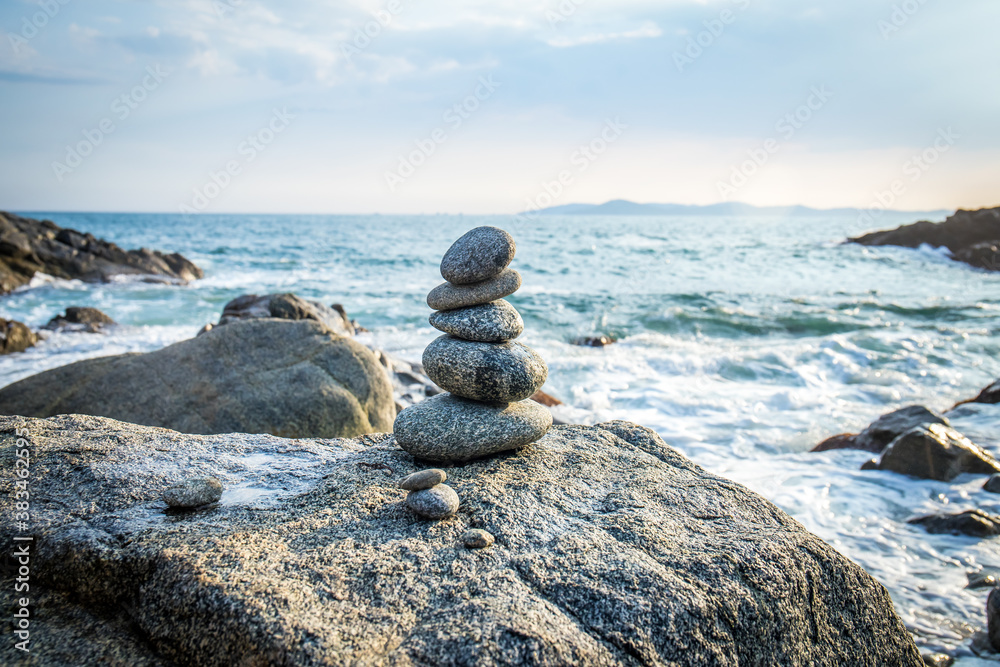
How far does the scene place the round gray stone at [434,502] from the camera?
3.41 meters

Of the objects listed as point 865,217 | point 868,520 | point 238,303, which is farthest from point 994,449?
point 865,217

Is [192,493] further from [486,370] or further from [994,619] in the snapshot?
[994,619]

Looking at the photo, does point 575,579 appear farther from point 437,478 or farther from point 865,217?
point 865,217

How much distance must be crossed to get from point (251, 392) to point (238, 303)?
7.20 metres

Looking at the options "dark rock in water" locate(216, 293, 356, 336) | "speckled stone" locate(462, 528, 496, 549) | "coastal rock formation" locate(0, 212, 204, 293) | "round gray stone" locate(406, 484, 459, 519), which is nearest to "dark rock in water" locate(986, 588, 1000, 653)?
"speckled stone" locate(462, 528, 496, 549)

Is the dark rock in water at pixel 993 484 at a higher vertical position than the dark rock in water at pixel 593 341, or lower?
higher

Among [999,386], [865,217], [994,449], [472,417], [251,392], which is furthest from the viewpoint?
[865,217]

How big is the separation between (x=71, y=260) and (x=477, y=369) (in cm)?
2800

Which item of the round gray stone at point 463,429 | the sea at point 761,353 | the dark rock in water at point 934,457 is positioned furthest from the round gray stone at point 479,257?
the dark rock in water at point 934,457

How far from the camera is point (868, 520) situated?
6.53 meters

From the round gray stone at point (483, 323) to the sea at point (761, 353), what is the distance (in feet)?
13.0

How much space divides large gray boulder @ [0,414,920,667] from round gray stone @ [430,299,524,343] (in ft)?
3.29

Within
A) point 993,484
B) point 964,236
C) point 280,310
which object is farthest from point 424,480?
point 964,236

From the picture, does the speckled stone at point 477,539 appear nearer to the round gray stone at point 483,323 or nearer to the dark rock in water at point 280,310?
the round gray stone at point 483,323
